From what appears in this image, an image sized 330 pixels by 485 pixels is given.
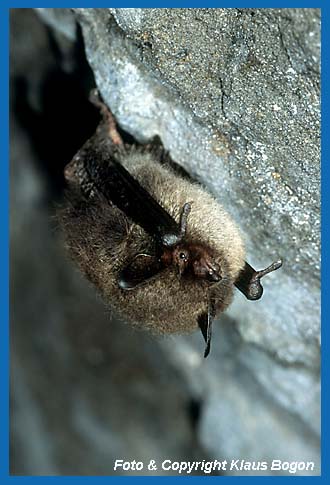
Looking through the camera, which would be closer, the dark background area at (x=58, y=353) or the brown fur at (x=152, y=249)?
the brown fur at (x=152, y=249)

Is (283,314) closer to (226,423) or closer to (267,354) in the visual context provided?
(267,354)

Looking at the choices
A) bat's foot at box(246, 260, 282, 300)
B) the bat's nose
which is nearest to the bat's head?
the bat's nose

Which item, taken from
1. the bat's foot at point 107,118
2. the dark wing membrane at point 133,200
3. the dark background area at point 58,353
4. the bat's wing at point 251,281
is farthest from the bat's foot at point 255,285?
the dark background area at point 58,353

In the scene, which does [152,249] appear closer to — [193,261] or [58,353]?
[193,261]

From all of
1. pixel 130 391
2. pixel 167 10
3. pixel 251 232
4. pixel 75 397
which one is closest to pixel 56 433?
pixel 75 397

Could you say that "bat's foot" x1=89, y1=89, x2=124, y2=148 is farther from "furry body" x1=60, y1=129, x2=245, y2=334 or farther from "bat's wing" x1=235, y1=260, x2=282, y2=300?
"bat's wing" x1=235, y1=260, x2=282, y2=300

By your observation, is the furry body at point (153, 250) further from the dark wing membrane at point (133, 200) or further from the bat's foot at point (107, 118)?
the bat's foot at point (107, 118)
